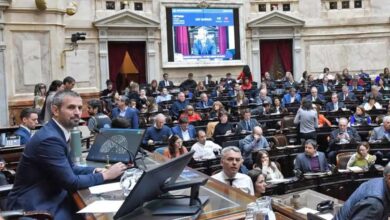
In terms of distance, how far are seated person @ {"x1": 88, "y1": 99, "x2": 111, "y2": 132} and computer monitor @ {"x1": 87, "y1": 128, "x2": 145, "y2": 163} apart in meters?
3.43

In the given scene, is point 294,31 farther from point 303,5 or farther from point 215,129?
point 215,129

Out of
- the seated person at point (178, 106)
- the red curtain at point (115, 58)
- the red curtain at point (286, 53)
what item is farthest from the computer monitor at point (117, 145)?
the red curtain at point (286, 53)

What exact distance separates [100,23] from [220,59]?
16.5ft

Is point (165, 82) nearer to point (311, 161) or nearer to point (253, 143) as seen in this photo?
point (253, 143)

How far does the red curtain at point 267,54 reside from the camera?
21234mm

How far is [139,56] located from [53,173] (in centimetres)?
1646

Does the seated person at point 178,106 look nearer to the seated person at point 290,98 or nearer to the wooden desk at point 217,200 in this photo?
the seated person at point 290,98

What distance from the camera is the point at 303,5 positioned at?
21.3 meters

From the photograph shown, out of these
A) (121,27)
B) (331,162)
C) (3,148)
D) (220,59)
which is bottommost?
(331,162)

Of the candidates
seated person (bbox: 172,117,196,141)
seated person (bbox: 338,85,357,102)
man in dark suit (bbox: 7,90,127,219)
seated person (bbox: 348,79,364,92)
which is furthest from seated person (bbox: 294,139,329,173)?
seated person (bbox: 348,79,364,92)

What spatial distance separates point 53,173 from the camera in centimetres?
315

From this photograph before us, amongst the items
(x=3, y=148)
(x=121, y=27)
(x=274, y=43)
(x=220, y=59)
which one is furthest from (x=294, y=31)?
(x=3, y=148)

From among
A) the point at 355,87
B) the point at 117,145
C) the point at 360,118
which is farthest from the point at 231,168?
the point at 355,87

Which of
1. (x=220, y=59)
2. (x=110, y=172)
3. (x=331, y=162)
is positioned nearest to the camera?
(x=110, y=172)
